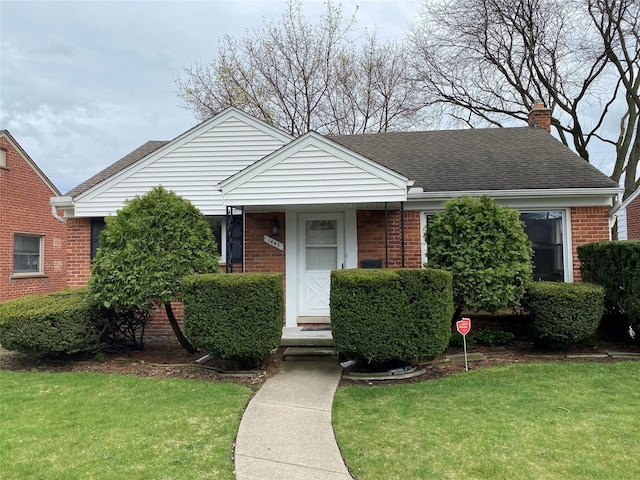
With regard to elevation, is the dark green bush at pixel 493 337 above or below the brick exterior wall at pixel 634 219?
below

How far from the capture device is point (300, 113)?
20.9 metres

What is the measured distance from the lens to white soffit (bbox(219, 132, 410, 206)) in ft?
22.1

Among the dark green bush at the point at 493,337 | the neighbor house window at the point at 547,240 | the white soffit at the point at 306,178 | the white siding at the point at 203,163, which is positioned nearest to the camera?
the white soffit at the point at 306,178

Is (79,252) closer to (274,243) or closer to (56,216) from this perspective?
(56,216)

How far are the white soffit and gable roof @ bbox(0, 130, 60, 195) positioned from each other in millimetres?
10714

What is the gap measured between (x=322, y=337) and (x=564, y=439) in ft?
12.8

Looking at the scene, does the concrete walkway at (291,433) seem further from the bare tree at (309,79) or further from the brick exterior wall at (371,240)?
the bare tree at (309,79)

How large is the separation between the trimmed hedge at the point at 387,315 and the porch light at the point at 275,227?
9.65 ft


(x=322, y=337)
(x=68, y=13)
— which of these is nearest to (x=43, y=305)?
(x=322, y=337)

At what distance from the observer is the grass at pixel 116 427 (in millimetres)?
3258

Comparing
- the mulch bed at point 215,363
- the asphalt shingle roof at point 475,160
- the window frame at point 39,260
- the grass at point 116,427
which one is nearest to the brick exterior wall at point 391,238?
the asphalt shingle roof at point 475,160

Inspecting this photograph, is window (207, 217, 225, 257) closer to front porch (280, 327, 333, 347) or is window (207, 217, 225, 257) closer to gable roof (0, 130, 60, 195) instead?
front porch (280, 327, 333, 347)

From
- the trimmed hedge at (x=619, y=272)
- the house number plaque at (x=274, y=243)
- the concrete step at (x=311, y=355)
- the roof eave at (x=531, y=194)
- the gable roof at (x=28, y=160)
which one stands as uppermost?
the gable roof at (x=28, y=160)

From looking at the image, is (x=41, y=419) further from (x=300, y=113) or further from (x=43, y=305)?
(x=300, y=113)
